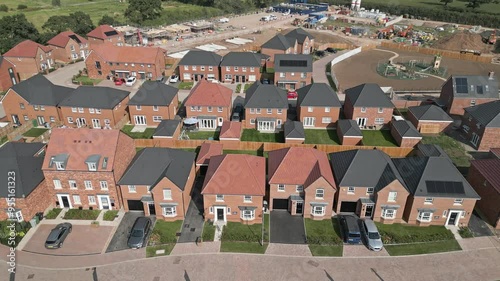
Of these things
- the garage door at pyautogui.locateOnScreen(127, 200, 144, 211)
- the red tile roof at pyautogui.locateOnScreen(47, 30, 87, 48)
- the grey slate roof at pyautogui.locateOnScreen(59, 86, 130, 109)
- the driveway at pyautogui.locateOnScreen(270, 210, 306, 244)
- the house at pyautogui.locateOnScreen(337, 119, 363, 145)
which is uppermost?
the red tile roof at pyautogui.locateOnScreen(47, 30, 87, 48)

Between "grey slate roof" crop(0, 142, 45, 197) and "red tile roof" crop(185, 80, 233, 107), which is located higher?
"red tile roof" crop(185, 80, 233, 107)

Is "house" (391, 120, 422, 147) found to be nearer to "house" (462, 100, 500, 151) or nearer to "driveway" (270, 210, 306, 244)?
"house" (462, 100, 500, 151)

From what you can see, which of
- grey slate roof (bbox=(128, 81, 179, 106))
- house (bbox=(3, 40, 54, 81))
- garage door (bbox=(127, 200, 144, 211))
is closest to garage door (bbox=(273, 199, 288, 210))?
garage door (bbox=(127, 200, 144, 211))

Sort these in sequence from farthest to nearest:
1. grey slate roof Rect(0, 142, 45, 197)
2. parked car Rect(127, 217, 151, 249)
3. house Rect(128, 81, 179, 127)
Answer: house Rect(128, 81, 179, 127)
grey slate roof Rect(0, 142, 45, 197)
parked car Rect(127, 217, 151, 249)

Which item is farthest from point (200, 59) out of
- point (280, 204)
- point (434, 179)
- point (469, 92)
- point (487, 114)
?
point (434, 179)

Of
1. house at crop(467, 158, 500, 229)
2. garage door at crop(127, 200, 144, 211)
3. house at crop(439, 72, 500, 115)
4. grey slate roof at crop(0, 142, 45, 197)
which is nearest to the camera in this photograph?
grey slate roof at crop(0, 142, 45, 197)

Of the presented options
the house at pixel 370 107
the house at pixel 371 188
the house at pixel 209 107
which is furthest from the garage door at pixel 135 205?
the house at pixel 370 107

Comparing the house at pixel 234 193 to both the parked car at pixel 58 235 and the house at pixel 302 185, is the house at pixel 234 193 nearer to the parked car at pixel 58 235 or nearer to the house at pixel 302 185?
the house at pixel 302 185
